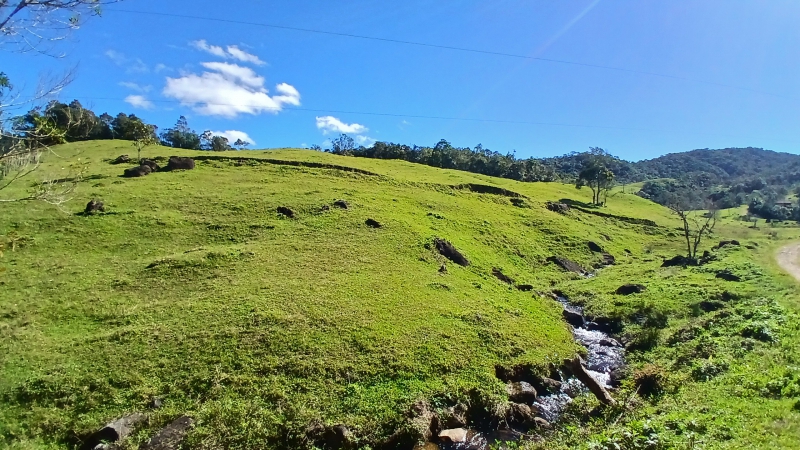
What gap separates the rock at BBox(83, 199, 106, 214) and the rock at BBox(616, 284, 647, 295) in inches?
1570

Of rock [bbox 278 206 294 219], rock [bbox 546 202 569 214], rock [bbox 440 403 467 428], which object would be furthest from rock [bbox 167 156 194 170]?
rock [bbox 440 403 467 428]

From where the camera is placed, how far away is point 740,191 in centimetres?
13350

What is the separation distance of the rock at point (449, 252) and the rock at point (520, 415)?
1685 cm

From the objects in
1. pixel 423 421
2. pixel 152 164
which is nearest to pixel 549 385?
pixel 423 421

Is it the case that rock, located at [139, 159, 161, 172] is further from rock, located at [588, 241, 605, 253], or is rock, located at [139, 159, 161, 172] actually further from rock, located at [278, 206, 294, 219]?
rock, located at [588, 241, 605, 253]

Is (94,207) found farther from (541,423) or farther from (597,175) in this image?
(597,175)

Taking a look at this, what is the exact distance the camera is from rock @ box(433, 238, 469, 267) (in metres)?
33.2

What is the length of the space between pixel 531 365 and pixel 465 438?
568cm

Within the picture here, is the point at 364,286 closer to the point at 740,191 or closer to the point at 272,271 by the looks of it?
the point at 272,271

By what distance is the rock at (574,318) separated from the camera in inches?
1048

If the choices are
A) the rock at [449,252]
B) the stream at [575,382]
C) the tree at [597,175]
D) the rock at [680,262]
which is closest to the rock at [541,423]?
the stream at [575,382]

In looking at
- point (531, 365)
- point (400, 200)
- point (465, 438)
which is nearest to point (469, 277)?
point (531, 365)

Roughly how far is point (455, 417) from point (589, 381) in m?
5.76

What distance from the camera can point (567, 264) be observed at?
41344 mm
